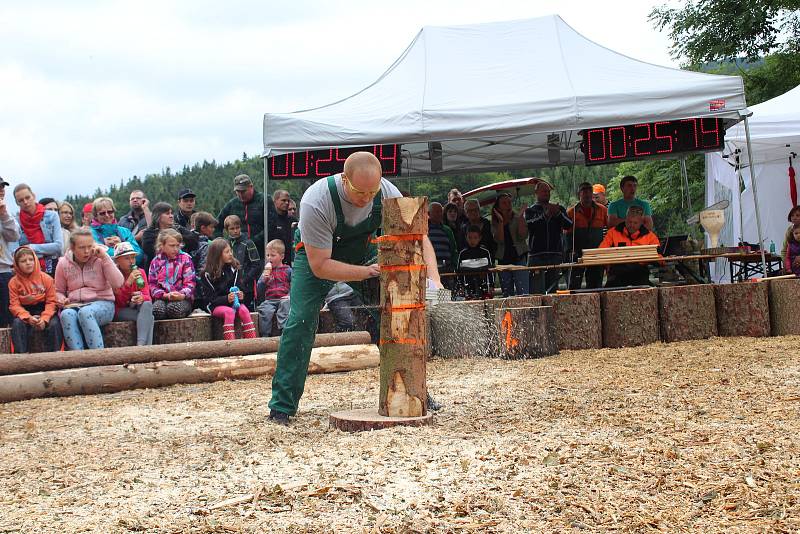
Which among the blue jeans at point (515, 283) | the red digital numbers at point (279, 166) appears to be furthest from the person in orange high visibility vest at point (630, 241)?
the red digital numbers at point (279, 166)

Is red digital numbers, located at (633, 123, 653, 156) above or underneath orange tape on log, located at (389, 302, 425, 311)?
above

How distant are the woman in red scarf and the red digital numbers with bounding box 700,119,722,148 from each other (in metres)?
6.71

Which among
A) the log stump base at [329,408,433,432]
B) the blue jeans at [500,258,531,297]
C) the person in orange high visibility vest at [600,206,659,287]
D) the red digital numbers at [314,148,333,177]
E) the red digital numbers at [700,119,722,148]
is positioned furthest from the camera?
the blue jeans at [500,258,531,297]

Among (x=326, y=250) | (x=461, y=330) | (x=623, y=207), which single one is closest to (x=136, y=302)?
(x=461, y=330)

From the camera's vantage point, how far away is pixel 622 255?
27.1ft

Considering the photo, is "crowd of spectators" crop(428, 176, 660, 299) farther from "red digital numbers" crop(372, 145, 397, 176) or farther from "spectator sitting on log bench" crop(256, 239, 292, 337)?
"spectator sitting on log bench" crop(256, 239, 292, 337)

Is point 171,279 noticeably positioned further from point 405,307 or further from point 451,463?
point 451,463

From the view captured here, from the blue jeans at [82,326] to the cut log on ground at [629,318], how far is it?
173 inches

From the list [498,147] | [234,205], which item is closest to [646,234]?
[498,147]

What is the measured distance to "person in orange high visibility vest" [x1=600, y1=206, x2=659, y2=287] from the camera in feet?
29.2

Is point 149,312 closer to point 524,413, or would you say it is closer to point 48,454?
point 48,454

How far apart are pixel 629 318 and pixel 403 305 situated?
12.5ft

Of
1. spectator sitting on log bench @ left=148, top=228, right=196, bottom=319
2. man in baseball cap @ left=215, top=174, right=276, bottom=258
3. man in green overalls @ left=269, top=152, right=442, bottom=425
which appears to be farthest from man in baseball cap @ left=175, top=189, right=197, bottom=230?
man in green overalls @ left=269, top=152, right=442, bottom=425

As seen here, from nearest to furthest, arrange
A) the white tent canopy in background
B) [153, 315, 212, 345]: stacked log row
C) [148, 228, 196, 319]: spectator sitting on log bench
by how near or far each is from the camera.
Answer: [153, 315, 212, 345]: stacked log row → [148, 228, 196, 319]: spectator sitting on log bench → the white tent canopy in background
